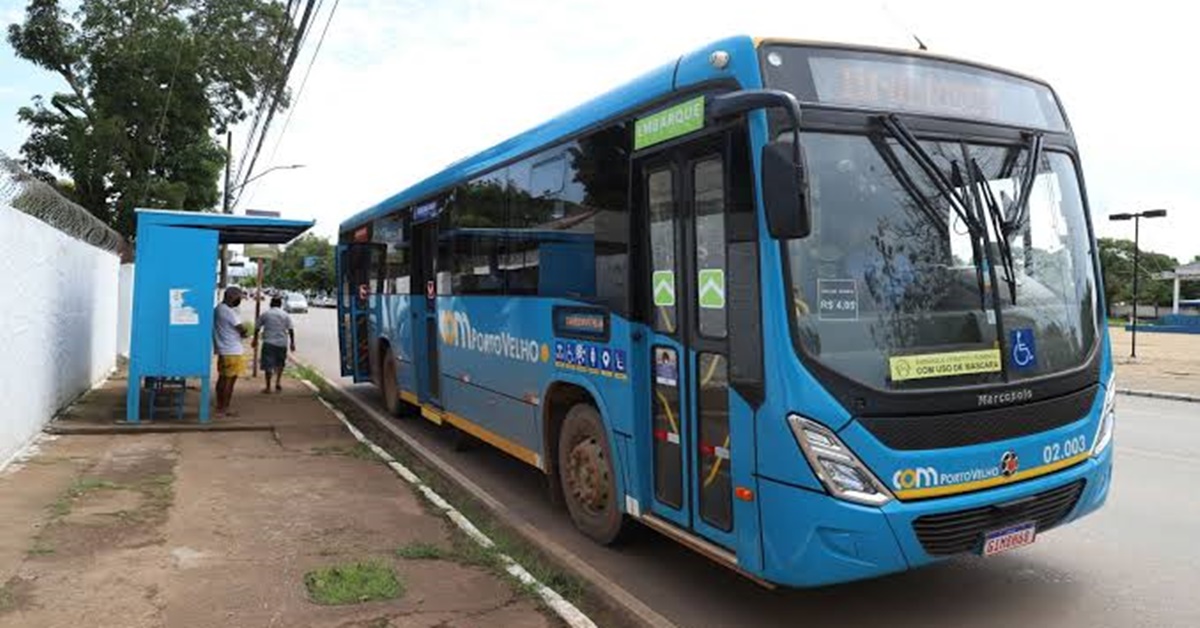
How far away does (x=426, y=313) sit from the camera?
9938mm

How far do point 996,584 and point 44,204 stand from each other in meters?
9.62

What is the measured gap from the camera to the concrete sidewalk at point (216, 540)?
4738 mm

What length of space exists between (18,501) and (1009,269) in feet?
22.8

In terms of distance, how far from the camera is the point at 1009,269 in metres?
4.47

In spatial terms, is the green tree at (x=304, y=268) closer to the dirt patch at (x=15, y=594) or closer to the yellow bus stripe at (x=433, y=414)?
the yellow bus stripe at (x=433, y=414)

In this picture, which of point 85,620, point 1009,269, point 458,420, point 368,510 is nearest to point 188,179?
point 458,420

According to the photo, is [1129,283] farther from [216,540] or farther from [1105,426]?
[216,540]

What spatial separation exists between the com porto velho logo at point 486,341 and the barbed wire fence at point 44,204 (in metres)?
3.96

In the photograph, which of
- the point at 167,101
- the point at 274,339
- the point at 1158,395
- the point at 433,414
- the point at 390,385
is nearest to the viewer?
the point at 433,414

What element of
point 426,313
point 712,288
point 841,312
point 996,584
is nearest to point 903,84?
point 841,312

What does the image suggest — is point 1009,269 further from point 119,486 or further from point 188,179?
point 188,179

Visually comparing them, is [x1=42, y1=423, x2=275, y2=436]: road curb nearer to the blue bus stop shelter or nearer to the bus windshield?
the blue bus stop shelter

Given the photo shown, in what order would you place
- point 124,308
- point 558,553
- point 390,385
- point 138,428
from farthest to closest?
point 124,308 < point 390,385 < point 138,428 < point 558,553

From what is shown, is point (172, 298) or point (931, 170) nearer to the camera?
point (931, 170)
